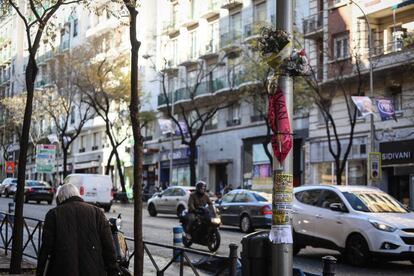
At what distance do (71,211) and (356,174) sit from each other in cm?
2834

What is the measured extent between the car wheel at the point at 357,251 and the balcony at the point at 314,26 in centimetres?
2242

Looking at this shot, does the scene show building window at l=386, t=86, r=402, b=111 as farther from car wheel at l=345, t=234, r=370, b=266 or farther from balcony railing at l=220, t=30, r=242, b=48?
car wheel at l=345, t=234, r=370, b=266

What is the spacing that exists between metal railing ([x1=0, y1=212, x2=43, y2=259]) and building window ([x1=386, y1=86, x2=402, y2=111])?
2065 cm

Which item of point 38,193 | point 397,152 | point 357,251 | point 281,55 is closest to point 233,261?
point 281,55

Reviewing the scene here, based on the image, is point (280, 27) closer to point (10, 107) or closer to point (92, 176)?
point (92, 176)

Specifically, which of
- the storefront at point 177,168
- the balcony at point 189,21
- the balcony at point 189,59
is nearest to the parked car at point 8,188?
the storefront at point 177,168

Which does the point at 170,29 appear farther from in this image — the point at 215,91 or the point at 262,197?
the point at 262,197

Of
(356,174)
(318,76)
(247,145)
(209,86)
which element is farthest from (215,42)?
(356,174)

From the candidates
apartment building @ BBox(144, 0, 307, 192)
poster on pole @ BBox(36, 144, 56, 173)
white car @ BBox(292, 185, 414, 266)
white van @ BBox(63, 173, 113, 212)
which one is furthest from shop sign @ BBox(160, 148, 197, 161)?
Result: white car @ BBox(292, 185, 414, 266)

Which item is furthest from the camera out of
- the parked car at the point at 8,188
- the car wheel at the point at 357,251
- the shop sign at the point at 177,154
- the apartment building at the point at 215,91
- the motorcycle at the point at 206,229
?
the shop sign at the point at 177,154

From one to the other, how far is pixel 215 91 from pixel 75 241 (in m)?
37.8

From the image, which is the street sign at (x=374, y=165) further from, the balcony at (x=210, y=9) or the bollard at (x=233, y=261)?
the balcony at (x=210, y=9)

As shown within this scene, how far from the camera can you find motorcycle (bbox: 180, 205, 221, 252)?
1543 centimetres

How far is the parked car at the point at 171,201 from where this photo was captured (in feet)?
90.1
